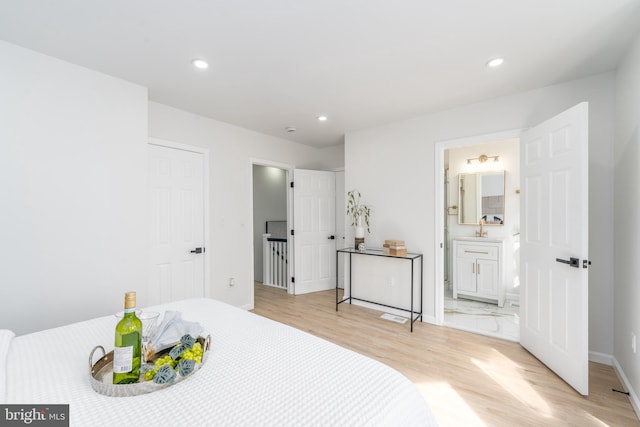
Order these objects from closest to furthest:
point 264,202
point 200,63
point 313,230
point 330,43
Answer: point 330,43
point 200,63
point 313,230
point 264,202

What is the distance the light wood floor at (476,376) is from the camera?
1774 millimetres

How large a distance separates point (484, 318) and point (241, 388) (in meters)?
3.49

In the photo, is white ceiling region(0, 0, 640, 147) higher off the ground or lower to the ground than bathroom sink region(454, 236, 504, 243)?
higher

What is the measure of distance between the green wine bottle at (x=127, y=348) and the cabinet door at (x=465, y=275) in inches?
165

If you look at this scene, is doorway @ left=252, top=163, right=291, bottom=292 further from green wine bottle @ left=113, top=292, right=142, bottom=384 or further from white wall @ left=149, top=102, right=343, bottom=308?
green wine bottle @ left=113, top=292, right=142, bottom=384

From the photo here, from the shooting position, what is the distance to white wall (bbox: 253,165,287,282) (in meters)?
5.68

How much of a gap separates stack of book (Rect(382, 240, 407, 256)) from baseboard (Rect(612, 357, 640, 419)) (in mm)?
1909

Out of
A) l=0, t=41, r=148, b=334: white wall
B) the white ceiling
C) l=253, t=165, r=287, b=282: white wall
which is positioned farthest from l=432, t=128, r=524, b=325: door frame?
l=253, t=165, r=287, b=282: white wall

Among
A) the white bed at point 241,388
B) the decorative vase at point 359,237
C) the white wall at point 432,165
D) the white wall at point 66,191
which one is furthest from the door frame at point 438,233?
the white wall at point 66,191

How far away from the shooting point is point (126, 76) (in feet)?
7.84

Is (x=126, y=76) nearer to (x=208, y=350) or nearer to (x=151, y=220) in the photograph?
(x=151, y=220)

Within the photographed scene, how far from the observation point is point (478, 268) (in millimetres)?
3982

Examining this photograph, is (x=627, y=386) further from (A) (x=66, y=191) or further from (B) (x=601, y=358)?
(A) (x=66, y=191)

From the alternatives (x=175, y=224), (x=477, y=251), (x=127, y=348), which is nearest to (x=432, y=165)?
(x=477, y=251)
